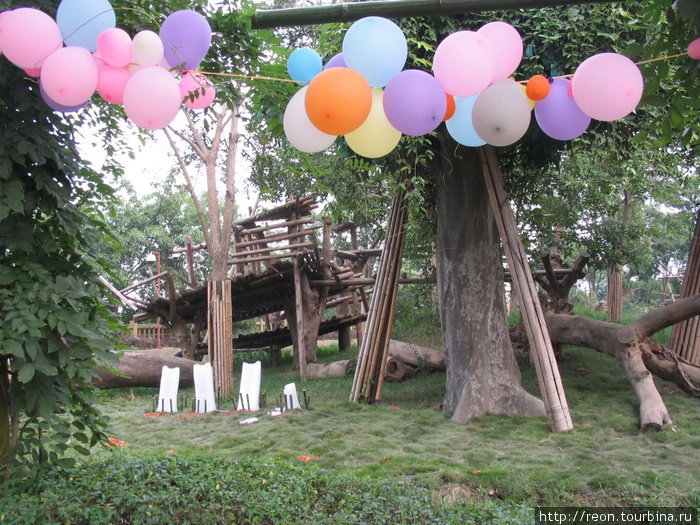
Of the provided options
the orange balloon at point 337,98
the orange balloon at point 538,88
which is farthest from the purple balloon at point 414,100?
the orange balloon at point 538,88

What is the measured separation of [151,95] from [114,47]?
322mm

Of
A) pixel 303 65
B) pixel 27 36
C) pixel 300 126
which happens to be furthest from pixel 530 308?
pixel 27 36

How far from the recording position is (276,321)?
56.9 ft

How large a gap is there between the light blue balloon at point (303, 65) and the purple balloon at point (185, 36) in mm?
547

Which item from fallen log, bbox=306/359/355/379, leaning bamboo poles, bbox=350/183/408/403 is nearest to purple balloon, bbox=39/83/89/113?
leaning bamboo poles, bbox=350/183/408/403

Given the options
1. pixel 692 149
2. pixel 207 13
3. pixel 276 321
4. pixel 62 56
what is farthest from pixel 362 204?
pixel 276 321

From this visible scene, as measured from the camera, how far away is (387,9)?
1730 millimetres

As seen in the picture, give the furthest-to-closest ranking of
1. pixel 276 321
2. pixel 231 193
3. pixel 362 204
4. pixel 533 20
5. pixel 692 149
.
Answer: pixel 276 321
pixel 231 193
pixel 362 204
pixel 692 149
pixel 533 20

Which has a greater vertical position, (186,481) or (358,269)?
(358,269)

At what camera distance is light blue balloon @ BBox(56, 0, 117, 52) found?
3029mm

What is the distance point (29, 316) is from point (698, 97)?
3.10 metres

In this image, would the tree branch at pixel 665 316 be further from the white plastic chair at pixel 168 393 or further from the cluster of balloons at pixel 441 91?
the white plastic chair at pixel 168 393

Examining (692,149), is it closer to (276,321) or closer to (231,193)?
(231,193)

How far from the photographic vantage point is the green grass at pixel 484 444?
3865mm
